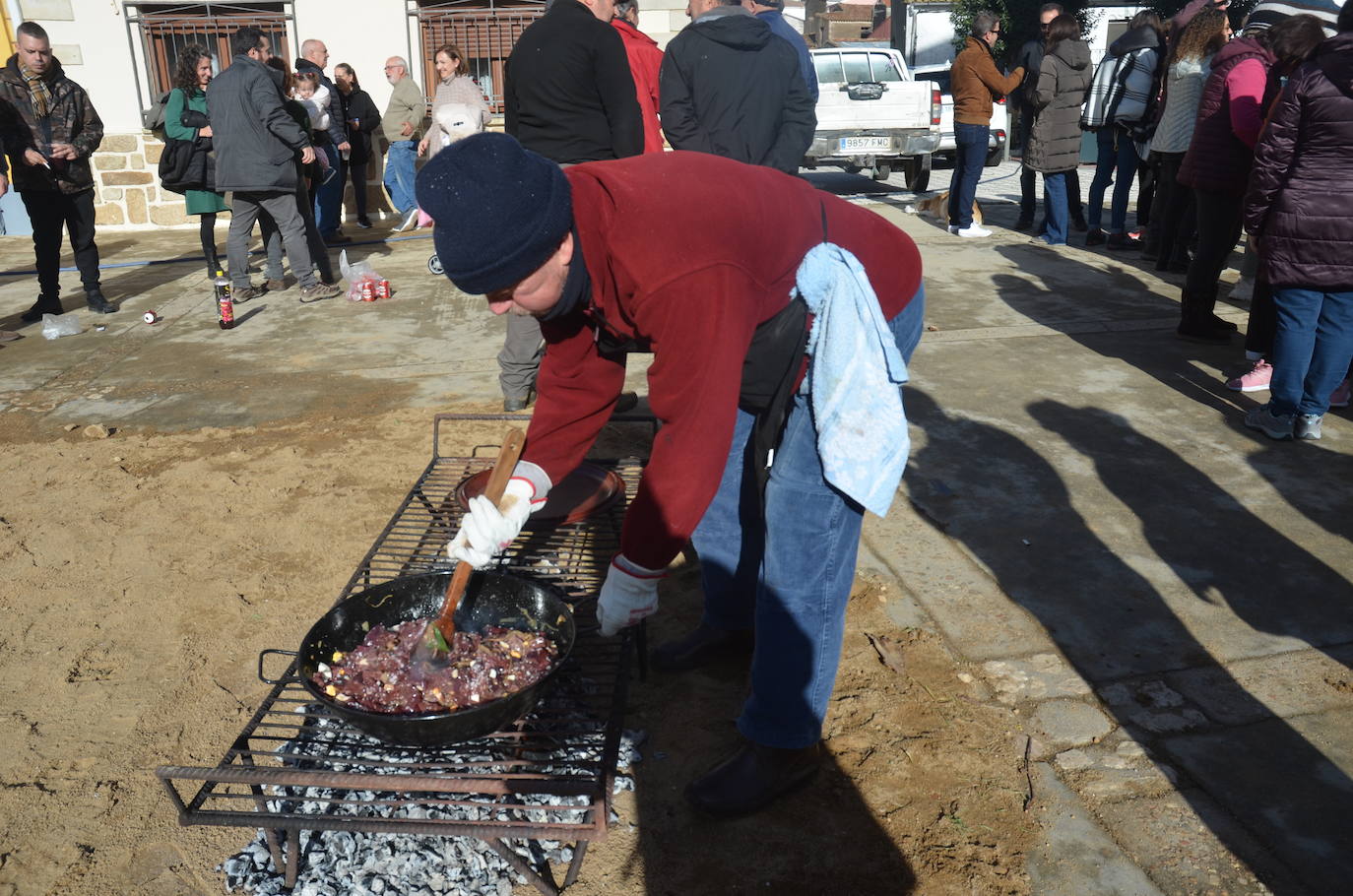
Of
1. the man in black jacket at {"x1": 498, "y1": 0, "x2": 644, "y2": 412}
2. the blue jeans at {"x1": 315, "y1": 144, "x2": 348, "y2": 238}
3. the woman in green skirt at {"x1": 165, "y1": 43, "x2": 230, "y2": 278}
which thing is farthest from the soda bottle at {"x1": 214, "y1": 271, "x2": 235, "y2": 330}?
the man in black jacket at {"x1": 498, "y1": 0, "x2": 644, "y2": 412}

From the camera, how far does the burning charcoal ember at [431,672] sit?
2301mm

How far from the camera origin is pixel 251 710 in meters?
2.89

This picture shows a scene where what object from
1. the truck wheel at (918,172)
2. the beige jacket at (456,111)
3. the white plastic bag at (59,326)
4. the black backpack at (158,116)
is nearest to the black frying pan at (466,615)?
the white plastic bag at (59,326)

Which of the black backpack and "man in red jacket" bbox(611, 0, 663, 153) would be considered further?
the black backpack

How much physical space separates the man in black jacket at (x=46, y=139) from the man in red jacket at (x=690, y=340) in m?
5.84

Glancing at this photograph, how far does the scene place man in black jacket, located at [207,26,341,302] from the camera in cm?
686

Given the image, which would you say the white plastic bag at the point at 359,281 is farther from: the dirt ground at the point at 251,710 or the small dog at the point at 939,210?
the small dog at the point at 939,210

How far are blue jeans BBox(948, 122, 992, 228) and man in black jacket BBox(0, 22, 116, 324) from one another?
23.3ft

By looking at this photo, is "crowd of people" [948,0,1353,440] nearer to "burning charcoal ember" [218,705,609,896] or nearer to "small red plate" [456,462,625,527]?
"small red plate" [456,462,625,527]

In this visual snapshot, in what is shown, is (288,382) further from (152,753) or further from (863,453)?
(863,453)

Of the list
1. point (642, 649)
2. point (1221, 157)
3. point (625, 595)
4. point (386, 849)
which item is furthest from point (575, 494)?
point (1221, 157)

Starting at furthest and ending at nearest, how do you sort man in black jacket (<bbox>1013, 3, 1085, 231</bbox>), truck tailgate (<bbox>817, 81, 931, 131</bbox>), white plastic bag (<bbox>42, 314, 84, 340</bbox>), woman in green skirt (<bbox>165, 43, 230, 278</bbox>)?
truck tailgate (<bbox>817, 81, 931, 131</bbox>) → man in black jacket (<bbox>1013, 3, 1085, 231</bbox>) → woman in green skirt (<bbox>165, 43, 230, 278</bbox>) → white plastic bag (<bbox>42, 314, 84, 340</bbox>)

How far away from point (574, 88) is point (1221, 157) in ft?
12.0

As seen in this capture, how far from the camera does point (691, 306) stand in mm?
1825
